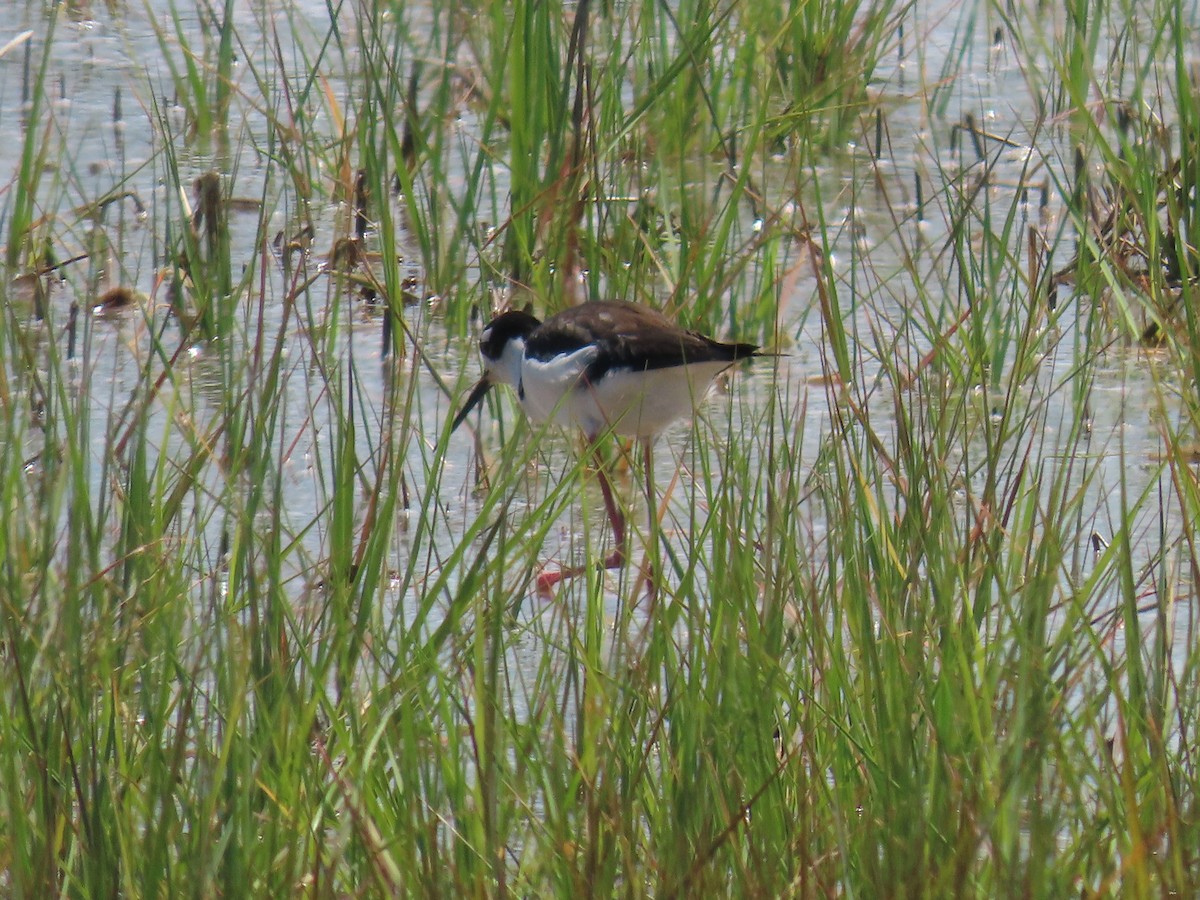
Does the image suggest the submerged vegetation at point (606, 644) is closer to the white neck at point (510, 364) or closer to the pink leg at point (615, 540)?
the pink leg at point (615, 540)

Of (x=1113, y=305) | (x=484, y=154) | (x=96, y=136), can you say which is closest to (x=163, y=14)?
(x=96, y=136)

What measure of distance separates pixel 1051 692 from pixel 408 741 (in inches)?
28.4

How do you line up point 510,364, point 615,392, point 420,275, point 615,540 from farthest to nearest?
point 420,275 < point 510,364 < point 615,392 < point 615,540

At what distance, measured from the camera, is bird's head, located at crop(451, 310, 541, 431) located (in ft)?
12.6

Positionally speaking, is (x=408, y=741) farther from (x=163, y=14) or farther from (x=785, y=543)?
(x=163, y=14)

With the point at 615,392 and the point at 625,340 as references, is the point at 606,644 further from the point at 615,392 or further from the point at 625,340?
the point at 615,392

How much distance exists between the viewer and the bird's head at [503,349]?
3.85 m

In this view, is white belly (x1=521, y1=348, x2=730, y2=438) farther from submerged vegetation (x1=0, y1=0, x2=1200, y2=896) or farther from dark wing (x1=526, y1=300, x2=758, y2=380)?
submerged vegetation (x1=0, y1=0, x2=1200, y2=896)

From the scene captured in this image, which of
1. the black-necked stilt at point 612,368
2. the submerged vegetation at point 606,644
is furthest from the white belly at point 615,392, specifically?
the submerged vegetation at point 606,644

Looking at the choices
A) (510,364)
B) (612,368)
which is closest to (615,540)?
(612,368)

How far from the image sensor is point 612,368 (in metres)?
3.64

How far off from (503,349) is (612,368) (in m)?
0.41

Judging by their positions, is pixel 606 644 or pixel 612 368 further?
pixel 612 368

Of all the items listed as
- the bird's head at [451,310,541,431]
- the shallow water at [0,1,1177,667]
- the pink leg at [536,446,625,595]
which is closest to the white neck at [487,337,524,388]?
the bird's head at [451,310,541,431]
